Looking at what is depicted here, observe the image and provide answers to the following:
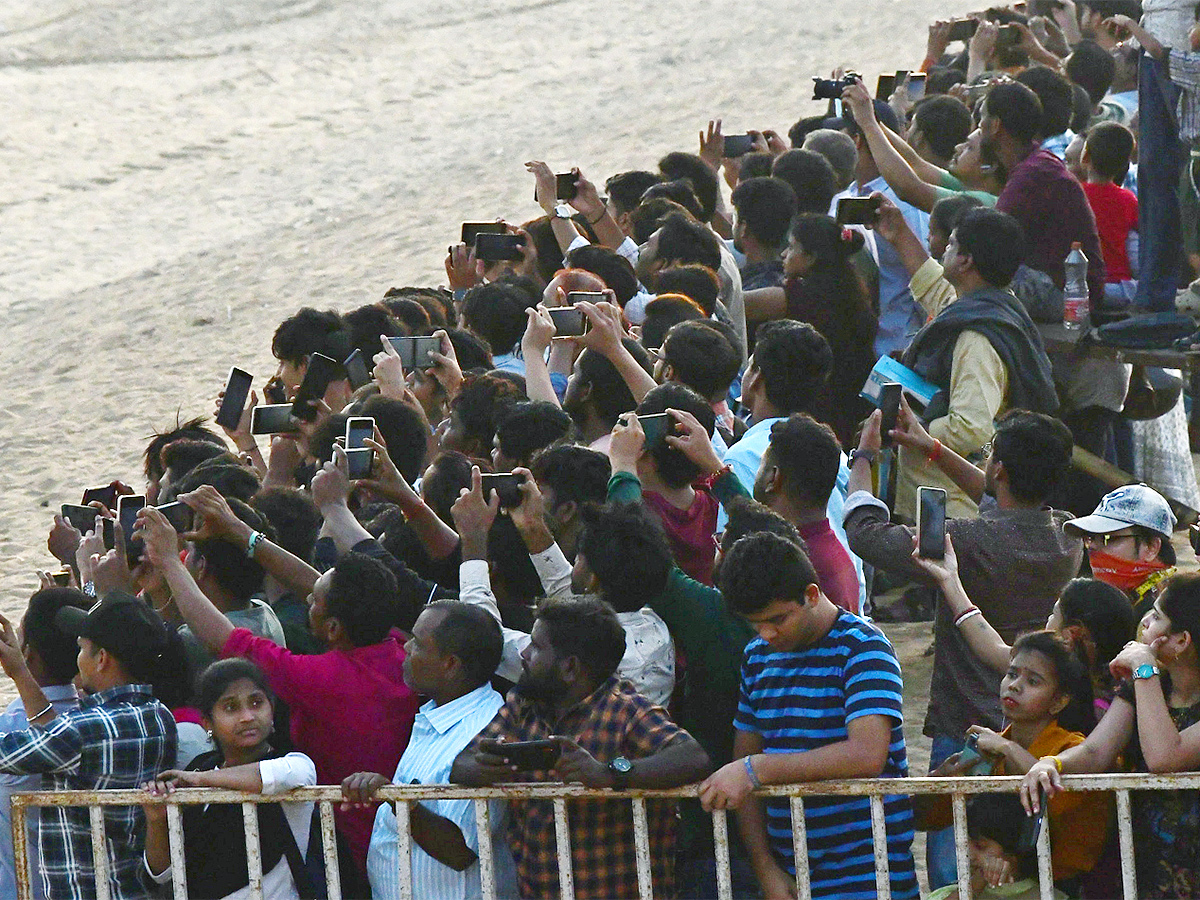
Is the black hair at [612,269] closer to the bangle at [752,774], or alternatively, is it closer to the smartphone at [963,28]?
the bangle at [752,774]

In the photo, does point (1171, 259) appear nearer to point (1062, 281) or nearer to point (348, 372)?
point (1062, 281)

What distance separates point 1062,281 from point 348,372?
112 inches

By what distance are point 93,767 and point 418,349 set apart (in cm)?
258

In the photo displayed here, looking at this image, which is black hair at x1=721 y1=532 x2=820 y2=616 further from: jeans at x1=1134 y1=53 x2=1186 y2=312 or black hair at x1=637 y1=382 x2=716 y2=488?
jeans at x1=1134 y1=53 x2=1186 y2=312

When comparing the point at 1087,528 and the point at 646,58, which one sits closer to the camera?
the point at 1087,528

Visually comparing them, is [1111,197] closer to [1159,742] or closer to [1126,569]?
[1126,569]

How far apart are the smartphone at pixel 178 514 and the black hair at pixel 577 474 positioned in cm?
101

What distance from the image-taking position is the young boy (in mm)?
8344

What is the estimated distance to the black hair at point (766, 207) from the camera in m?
8.04

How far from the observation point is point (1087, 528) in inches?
197

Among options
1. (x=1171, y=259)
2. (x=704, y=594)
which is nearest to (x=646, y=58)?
(x=1171, y=259)

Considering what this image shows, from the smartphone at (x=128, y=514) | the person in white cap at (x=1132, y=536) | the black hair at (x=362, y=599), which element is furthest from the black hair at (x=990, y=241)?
the smartphone at (x=128, y=514)

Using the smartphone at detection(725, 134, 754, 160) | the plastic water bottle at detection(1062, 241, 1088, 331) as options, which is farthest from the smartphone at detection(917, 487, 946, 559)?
the smartphone at detection(725, 134, 754, 160)

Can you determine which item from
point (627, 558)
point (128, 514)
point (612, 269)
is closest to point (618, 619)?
point (627, 558)
